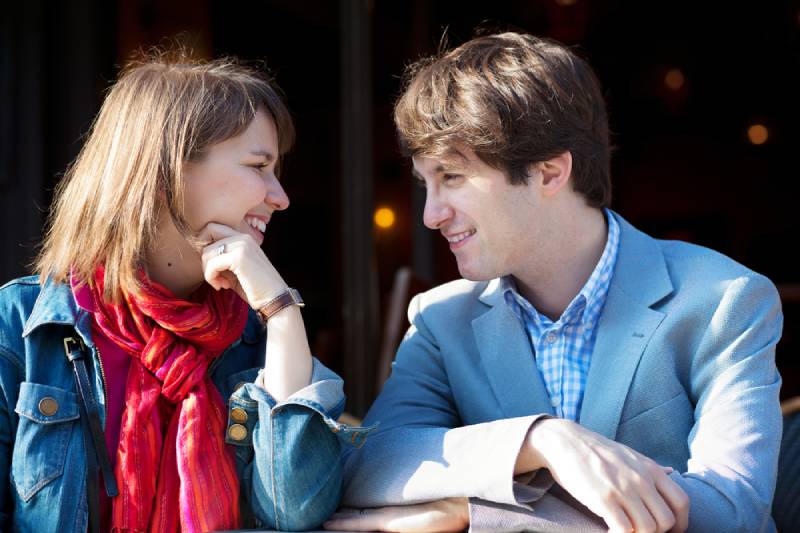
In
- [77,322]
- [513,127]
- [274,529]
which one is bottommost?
[274,529]

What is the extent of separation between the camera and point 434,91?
2098 mm

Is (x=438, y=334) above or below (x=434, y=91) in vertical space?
below

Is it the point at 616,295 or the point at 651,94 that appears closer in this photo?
the point at 616,295

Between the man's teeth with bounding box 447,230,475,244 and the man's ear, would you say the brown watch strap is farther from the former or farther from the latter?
the man's ear

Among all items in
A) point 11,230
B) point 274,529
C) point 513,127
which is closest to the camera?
point 274,529

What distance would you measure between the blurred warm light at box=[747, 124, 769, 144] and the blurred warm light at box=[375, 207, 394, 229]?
371cm

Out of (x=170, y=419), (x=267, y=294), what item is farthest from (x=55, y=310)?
(x=267, y=294)

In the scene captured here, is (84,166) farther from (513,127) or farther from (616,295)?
(616,295)

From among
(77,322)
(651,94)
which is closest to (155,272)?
(77,322)

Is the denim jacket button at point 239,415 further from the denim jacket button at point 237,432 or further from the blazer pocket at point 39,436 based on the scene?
the blazer pocket at point 39,436

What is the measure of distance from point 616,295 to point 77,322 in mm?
1136

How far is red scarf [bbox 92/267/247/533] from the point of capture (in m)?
1.73

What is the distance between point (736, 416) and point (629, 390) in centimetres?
23

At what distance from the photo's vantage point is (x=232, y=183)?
1.88 m
